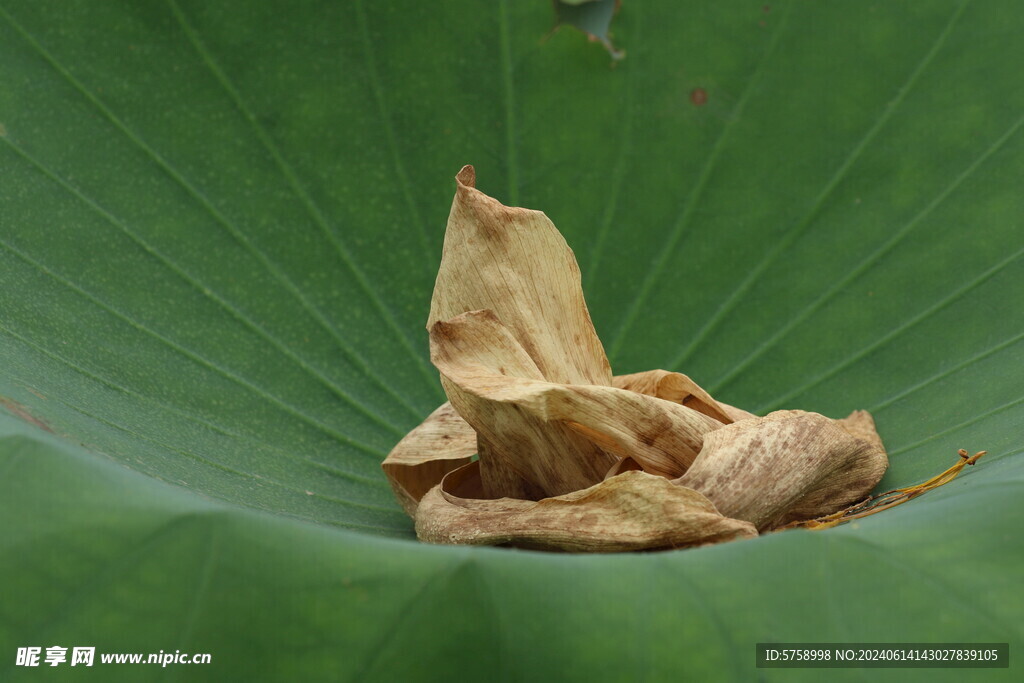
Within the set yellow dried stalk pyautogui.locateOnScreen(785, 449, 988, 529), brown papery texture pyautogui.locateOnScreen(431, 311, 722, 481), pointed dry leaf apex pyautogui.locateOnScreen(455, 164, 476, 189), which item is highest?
pointed dry leaf apex pyautogui.locateOnScreen(455, 164, 476, 189)

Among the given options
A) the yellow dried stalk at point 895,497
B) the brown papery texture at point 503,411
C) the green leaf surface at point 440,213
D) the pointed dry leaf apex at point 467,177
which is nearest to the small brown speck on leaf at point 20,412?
the green leaf surface at point 440,213

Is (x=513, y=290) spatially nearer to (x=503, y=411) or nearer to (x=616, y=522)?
(x=503, y=411)

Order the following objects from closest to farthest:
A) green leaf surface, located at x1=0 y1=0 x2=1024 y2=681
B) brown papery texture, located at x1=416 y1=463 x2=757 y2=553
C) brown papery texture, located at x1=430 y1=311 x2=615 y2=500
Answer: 1. brown papery texture, located at x1=416 y1=463 x2=757 y2=553
2. brown papery texture, located at x1=430 y1=311 x2=615 y2=500
3. green leaf surface, located at x1=0 y1=0 x2=1024 y2=681

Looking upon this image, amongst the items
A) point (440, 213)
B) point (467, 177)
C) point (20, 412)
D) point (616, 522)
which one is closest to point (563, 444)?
point (616, 522)

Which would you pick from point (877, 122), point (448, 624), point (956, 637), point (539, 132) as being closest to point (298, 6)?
point (539, 132)

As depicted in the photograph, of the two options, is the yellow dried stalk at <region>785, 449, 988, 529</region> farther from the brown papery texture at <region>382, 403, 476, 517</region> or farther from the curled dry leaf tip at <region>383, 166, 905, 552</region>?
the brown papery texture at <region>382, 403, 476, 517</region>

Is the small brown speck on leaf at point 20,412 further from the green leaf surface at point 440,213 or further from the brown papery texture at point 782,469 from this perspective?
the brown papery texture at point 782,469

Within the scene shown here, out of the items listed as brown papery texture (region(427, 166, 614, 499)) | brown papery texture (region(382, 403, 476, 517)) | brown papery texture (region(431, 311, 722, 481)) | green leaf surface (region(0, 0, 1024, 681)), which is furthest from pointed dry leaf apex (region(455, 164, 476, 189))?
green leaf surface (region(0, 0, 1024, 681))
